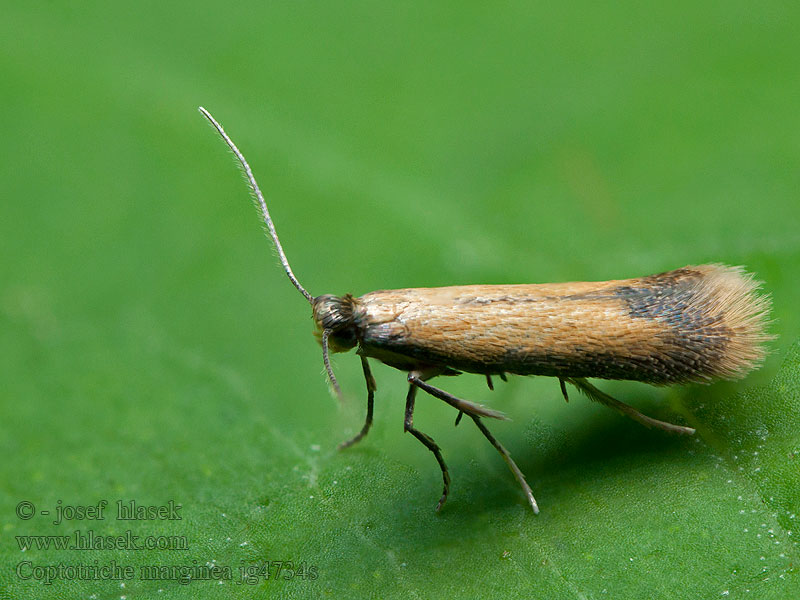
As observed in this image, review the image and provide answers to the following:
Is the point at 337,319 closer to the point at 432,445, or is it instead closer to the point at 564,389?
the point at 432,445

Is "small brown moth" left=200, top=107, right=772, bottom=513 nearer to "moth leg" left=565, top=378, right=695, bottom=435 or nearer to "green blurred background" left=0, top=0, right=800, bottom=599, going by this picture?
"moth leg" left=565, top=378, right=695, bottom=435

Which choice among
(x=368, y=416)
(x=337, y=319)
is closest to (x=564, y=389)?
(x=368, y=416)

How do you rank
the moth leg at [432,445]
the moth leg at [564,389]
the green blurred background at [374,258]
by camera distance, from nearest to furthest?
1. the green blurred background at [374,258]
2. the moth leg at [432,445]
3. the moth leg at [564,389]

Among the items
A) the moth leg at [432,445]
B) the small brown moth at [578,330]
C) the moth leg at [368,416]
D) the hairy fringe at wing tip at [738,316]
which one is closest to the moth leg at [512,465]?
the small brown moth at [578,330]

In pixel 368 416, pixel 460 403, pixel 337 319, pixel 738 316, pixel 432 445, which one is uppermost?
pixel 738 316

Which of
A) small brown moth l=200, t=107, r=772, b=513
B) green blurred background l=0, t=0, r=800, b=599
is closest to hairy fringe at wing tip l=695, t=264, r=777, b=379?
small brown moth l=200, t=107, r=772, b=513

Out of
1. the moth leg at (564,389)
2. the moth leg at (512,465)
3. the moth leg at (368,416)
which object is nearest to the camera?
the moth leg at (512,465)

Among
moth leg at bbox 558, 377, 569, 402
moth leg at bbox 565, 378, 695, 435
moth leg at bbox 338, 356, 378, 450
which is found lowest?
moth leg at bbox 338, 356, 378, 450

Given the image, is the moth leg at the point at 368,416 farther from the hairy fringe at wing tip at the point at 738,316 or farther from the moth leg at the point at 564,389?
the hairy fringe at wing tip at the point at 738,316
